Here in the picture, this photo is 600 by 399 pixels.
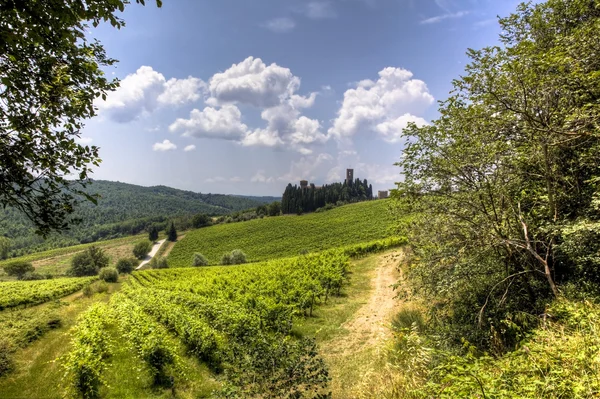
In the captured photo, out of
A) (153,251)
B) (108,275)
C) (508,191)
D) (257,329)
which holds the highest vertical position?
(508,191)

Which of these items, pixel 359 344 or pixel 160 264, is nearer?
pixel 359 344

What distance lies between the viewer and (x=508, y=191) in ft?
23.9

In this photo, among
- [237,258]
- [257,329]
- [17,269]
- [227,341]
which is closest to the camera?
[257,329]

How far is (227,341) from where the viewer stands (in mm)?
12664

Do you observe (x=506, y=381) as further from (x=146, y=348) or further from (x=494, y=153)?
(x=146, y=348)

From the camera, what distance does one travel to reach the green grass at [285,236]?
55.7 meters

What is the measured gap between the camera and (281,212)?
10281 centimetres

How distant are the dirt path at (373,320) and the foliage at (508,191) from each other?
2040mm

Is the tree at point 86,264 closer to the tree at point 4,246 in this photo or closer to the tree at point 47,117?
the tree at point 4,246

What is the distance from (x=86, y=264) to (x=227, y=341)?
73227 mm

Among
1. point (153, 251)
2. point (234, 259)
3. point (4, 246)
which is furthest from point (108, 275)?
point (4, 246)

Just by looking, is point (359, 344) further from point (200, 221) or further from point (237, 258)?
point (200, 221)

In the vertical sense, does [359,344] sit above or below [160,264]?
above

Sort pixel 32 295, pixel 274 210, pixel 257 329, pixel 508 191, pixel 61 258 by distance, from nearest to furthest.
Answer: pixel 508 191 → pixel 257 329 → pixel 32 295 → pixel 61 258 → pixel 274 210
